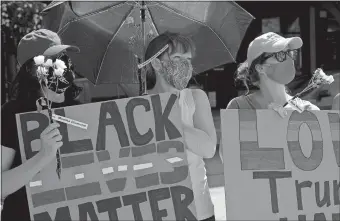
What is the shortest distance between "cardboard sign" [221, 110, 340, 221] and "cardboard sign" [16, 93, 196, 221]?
236 millimetres

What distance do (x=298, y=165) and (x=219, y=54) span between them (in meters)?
1.65

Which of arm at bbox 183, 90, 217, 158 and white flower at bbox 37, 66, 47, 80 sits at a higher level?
white flower at bbox 37, 66, 47, 80

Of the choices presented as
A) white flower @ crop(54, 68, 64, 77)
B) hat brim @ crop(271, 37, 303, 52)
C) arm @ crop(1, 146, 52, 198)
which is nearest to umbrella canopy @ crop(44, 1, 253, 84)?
hat brim @ crop(271, 37, 303, 52)

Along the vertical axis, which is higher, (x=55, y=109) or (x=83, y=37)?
(x=83, y=37)

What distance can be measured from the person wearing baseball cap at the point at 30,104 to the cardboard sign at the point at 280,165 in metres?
0.71

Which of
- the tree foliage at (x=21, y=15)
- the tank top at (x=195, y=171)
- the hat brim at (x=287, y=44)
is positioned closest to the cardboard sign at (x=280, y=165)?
the tank top at (x=195, y=171)

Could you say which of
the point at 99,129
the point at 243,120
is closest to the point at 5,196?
the point at 99,129

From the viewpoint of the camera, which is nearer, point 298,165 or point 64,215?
point 64,215

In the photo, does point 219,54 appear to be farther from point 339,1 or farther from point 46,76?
point 339,1

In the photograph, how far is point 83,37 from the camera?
12.9 feet

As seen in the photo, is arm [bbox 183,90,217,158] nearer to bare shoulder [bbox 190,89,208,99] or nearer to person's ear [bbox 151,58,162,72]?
bare shoulder [bbox 190,89,208,99]

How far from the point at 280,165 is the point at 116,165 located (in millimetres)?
721

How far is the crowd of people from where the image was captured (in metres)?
2.23

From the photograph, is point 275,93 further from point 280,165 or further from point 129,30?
point 129,30
